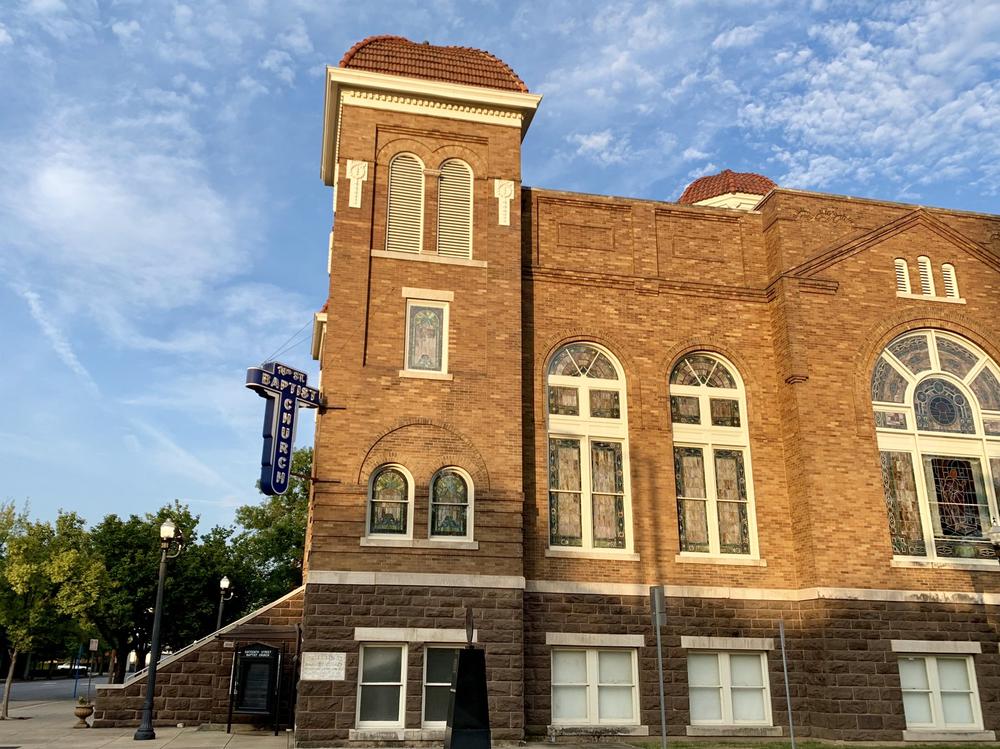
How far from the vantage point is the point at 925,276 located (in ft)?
71.7

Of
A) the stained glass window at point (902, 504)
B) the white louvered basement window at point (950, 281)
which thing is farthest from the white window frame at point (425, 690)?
the white louvered basement window at point (950, 281)

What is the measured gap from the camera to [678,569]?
742 inches

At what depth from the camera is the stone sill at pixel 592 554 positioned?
1836 centimetres

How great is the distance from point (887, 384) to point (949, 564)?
4.35 metres

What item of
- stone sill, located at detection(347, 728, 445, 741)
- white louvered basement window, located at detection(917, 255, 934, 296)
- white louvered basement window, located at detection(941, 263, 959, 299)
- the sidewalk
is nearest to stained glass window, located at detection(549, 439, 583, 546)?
stone sill, located at detection(347, 728, 445, 741)

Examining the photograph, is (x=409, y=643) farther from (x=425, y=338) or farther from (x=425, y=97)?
(x=425, y=97)

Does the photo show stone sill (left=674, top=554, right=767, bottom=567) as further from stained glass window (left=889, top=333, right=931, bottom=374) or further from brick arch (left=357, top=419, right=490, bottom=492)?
stained glass window (left=889, top=333, right=931, bottom=374)

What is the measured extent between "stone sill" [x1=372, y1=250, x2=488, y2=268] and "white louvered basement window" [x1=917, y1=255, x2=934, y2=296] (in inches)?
444

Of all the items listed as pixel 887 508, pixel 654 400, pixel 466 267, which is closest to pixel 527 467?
pixel 654 400

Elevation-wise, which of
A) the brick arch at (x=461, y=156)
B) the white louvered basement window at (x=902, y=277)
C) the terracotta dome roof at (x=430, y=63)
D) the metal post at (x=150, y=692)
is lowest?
the metal post at (x=150, y=692)

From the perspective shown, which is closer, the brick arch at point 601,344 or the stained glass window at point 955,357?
the brick arch at point 601,344

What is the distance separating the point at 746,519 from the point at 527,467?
208 inches

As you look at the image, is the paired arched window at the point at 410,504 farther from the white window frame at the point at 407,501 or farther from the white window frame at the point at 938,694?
the white window frame at the point at 938,694

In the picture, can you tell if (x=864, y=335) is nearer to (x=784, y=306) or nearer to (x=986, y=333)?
Answer: (x=784, y=306)
